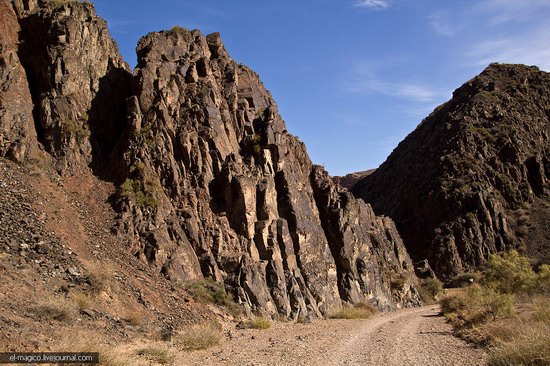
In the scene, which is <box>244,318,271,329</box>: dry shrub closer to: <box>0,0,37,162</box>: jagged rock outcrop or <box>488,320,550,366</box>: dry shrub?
<box>488,320,550,366</box>: dry shrub

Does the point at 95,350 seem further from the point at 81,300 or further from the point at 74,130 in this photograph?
the point at 74,130

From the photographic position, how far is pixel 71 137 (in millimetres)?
27188

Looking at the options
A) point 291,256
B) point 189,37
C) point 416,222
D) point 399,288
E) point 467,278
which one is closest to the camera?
point 291,256

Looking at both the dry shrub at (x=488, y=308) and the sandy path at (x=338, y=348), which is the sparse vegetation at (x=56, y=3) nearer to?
the sandy path at (x=338, y=348)

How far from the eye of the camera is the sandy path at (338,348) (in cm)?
1512

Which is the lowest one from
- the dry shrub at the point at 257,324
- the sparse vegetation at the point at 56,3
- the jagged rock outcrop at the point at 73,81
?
the dry shrub at the point at 257,324

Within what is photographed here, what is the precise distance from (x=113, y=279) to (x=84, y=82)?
15.8m

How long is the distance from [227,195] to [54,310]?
17.5 m

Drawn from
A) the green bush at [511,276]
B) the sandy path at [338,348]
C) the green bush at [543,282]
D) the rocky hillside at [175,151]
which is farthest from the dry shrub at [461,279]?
the sandy path at [338,348]

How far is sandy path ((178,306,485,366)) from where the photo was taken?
15.1 m

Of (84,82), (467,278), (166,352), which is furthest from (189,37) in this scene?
(467,278)

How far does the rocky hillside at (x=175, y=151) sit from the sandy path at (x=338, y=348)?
5732mm

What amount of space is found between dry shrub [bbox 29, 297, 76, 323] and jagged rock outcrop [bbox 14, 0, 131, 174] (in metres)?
12.2

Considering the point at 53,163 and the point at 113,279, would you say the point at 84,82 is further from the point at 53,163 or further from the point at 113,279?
the point at 113,279
